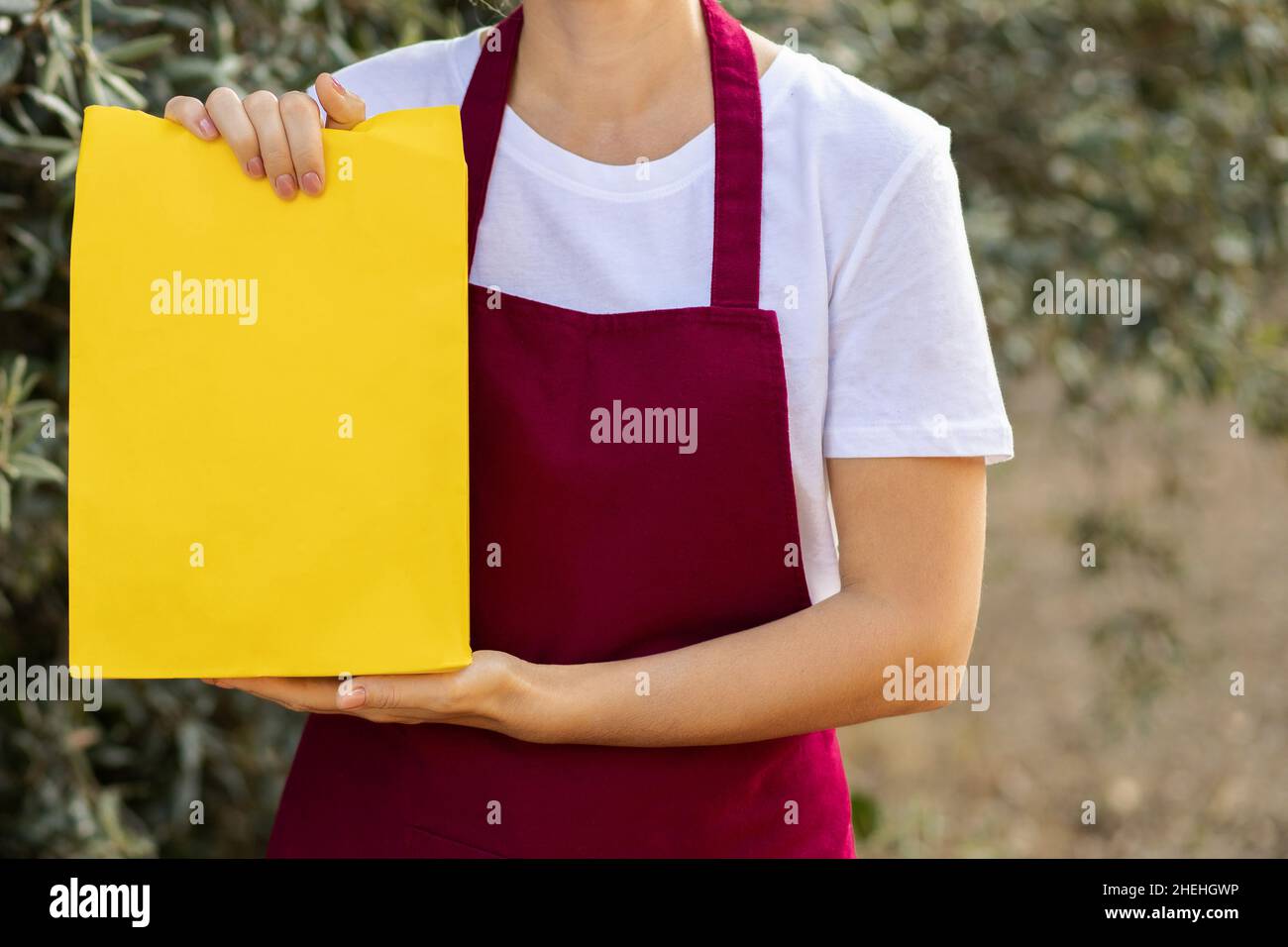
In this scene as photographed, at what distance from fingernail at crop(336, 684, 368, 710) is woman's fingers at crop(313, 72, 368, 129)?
1.51 ft

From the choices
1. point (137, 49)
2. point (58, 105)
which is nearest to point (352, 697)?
point (58, 105)

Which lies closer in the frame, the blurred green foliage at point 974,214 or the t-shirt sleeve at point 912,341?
the t-shirt sleeve at point 912,341

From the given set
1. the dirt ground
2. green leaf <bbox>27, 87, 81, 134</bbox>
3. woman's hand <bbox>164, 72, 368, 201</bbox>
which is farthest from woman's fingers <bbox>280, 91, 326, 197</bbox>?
the dirt ground

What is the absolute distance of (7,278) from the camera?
70.1 inches

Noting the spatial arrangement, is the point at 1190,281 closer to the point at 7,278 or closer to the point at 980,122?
the point at 980,122

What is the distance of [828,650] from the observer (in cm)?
115

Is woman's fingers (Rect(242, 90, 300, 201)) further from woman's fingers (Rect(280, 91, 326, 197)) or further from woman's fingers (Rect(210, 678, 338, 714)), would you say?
woman's fingers (Rect(210, 678, 338, 714))

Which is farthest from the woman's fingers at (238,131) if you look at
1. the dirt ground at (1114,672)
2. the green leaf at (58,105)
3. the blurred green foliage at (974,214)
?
the dirt ground at (1114,672)

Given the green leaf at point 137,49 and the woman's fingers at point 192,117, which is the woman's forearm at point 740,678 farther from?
the green leaf at point 137,49

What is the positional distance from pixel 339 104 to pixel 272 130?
66 mm

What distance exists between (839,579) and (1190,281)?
5.54 feet

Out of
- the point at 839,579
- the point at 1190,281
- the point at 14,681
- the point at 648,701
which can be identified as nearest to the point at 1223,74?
the point at 1190,281

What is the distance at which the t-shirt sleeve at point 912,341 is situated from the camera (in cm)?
113

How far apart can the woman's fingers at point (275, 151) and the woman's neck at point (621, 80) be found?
261 mm
